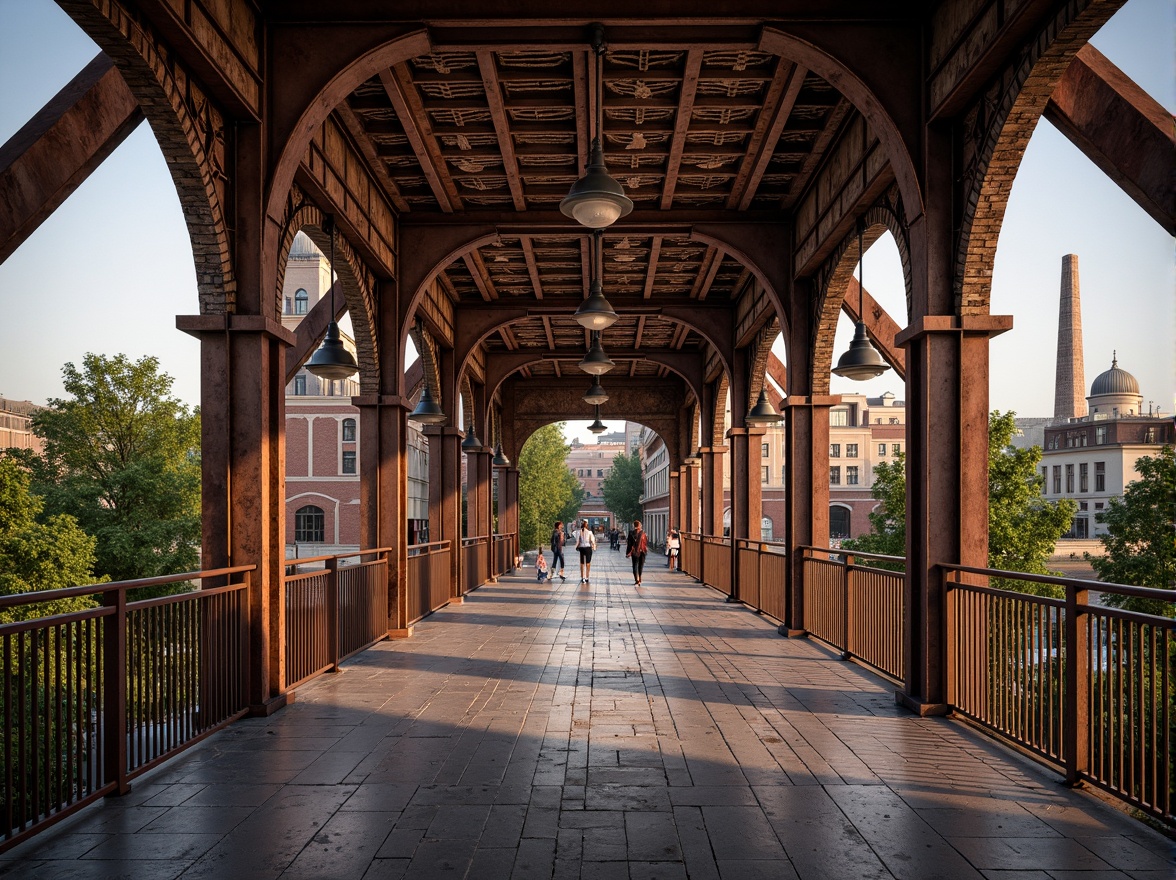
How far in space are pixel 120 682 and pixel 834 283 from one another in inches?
337

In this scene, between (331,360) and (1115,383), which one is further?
(1115,383)

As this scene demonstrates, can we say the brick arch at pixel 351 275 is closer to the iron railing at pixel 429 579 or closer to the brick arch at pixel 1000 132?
the iron railing at pixel 429 579

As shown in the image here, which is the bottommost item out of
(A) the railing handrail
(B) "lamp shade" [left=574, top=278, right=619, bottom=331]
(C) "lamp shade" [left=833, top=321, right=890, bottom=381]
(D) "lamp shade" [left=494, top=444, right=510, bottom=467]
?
(A) the railing handrail

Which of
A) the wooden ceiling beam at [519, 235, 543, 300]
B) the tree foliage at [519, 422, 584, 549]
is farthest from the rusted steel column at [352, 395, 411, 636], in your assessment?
the tree foliage at [519, 422, 584, 549]

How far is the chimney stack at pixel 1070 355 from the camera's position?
66312 mm

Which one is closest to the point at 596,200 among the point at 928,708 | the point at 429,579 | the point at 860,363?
the point at 860,363

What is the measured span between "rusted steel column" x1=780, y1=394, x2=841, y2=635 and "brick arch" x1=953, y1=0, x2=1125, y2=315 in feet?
15.4

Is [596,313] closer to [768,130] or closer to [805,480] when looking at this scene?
[768,130]

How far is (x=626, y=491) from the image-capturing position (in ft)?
254

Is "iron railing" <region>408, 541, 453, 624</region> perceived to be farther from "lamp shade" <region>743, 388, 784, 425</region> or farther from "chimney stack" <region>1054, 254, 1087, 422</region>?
"chimney stack" <region>1054, 254, 1087, 422</region>

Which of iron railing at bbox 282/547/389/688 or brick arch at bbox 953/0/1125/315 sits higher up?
brick arch at bbox 953/0/1125/315

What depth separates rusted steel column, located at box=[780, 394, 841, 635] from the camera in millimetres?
11109

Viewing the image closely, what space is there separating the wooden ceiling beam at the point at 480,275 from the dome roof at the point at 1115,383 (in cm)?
6175

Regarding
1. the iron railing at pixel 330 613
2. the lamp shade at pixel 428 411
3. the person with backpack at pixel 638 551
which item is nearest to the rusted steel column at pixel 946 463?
Result: the iron railing at pixel 330 613
